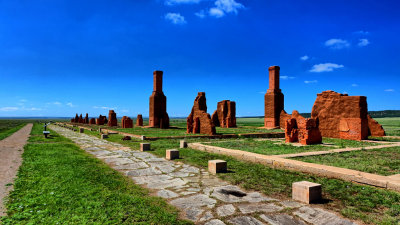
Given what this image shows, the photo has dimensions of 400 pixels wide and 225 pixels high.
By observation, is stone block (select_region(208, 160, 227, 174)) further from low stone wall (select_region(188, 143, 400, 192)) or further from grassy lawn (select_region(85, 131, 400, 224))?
low stone wall (select_region(188, 143, 400, 192))

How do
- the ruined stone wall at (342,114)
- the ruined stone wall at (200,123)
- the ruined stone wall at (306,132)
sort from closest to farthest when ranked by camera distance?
the ruined stone wall at (306,132)
the ruined stone wall at (342,114)
the ruined stone wall at (200,123)

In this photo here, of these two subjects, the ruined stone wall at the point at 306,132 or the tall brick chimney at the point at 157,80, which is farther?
the tall brick chimney at the point at 157,80

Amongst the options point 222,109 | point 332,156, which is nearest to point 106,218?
point 332,156

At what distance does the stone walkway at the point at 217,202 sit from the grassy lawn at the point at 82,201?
0.30 meters

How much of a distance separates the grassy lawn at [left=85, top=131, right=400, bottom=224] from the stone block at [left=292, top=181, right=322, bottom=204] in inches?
7.2

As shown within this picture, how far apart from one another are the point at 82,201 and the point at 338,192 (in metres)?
4.14

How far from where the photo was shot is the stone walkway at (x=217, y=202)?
10.8 feet

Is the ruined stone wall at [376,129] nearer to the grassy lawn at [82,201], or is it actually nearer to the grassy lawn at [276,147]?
the grassy lawn at [276,147]

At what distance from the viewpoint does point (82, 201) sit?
3.89 meters

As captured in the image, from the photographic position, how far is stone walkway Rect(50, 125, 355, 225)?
10.8ft

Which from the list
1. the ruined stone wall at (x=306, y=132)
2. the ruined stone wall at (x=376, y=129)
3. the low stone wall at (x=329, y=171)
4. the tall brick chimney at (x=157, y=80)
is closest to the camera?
the low stone wall at (x=329, y=171)

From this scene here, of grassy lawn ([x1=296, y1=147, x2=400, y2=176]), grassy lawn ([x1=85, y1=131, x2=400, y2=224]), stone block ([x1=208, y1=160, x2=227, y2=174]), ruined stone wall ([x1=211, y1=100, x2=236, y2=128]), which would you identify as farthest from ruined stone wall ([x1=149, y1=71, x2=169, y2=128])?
grassy lawn ([x1=85, y1=131, x2=400, y2=224])

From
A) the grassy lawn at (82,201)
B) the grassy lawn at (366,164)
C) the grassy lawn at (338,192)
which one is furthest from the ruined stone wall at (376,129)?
the grassy lawn at (82,201)

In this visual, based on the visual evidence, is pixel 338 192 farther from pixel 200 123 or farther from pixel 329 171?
pixel 200 123
